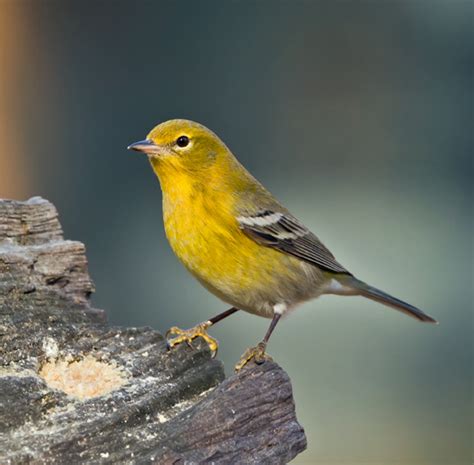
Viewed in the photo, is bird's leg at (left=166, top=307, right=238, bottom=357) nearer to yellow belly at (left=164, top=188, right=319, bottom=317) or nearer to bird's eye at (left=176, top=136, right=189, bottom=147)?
yellow belly at (left=164, top=188, right=319, bottom=317)

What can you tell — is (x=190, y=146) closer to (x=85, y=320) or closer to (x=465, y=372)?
(x=85, y=320)

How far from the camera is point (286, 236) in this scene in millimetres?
4660

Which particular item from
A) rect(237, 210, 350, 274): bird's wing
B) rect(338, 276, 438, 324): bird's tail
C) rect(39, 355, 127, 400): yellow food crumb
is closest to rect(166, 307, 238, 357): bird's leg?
rect(39, 355, 127, 400): yellow food crumb

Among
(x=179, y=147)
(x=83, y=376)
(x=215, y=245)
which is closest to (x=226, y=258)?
(x=215, y=245)

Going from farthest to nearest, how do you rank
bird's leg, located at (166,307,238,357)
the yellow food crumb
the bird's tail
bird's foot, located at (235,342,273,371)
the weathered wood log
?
the bird's tail → bird's foot, located at (235,342,273,371) → bird's leg, located at (166,307,238,357) → the yellow food crumb → the weathered wood log

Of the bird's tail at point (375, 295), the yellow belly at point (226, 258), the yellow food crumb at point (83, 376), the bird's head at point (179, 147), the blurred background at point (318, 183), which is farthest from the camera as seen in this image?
the blurred background at point (318, 183)

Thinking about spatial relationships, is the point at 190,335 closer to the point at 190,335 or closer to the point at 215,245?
the point at 190,335

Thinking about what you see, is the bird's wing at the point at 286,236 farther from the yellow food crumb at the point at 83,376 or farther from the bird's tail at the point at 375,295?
the yellow food crumb at the point at 83,376

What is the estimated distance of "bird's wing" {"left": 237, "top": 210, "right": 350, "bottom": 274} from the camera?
445 cm

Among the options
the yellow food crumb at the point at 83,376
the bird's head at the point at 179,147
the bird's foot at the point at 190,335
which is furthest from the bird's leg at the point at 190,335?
the bird's head at the point at 179,147

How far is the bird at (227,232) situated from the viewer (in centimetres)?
425

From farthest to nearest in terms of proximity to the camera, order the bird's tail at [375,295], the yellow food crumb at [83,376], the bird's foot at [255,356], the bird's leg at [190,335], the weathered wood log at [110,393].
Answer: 1. the bird's tail at [375,295]
2. the bird's foot at [255,356]
3. the bird's leg at [190,335]
4. the yellow food crumb at [83,376]
5. the weathered wood log at [110,393]

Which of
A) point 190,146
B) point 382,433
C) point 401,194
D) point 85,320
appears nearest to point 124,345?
point 85,320

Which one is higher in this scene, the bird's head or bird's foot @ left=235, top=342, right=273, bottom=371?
the bird's head
